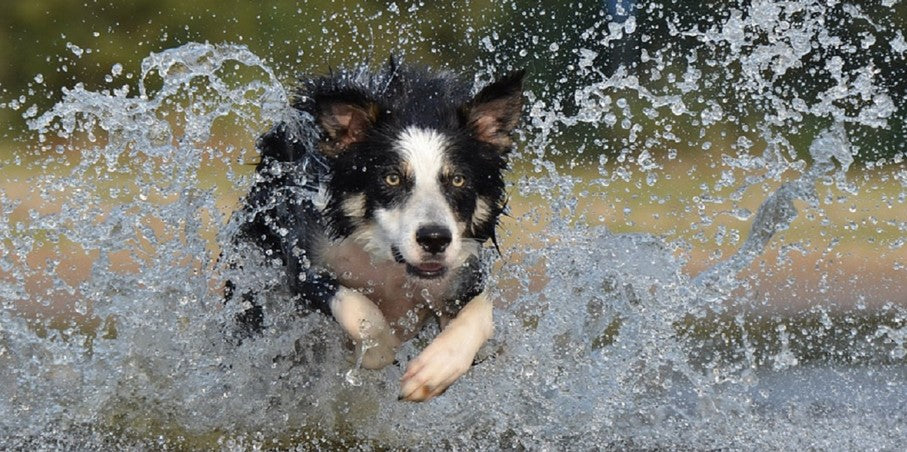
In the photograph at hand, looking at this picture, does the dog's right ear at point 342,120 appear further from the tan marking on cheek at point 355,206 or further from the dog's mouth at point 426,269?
the dog's mouth at point 426,269

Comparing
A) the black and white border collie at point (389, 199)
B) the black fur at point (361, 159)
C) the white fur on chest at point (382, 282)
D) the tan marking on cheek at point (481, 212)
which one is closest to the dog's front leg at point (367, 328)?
the black and white border collie at point (389, 199)

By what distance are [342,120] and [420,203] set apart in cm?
50

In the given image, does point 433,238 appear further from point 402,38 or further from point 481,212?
point 402,38

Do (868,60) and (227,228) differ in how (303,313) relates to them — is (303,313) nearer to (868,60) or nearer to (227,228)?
(227,228)

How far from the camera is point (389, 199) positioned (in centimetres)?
459

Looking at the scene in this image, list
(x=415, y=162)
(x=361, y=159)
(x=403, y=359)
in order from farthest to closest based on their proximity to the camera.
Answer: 1. (x=403, y=359)
2. (x=361, y=159)
3. (x=415, y=162)

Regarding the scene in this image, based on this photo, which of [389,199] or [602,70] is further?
[602,70]

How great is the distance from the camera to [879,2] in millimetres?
13406

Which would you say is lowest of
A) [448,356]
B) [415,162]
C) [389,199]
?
[448,356]

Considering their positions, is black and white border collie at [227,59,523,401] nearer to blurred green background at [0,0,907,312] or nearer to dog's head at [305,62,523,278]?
dog's head at [305,62,523,278]

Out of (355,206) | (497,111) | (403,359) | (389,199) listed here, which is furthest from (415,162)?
(403,359)

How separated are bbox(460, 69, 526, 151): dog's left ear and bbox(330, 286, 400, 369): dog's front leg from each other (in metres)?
0.77

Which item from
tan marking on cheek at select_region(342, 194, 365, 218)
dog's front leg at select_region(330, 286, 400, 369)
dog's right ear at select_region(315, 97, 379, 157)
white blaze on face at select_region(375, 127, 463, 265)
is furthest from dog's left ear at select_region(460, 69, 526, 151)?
dog's front leg at select_region(330, 286, 400, 369)

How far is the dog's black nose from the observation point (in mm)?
4336
